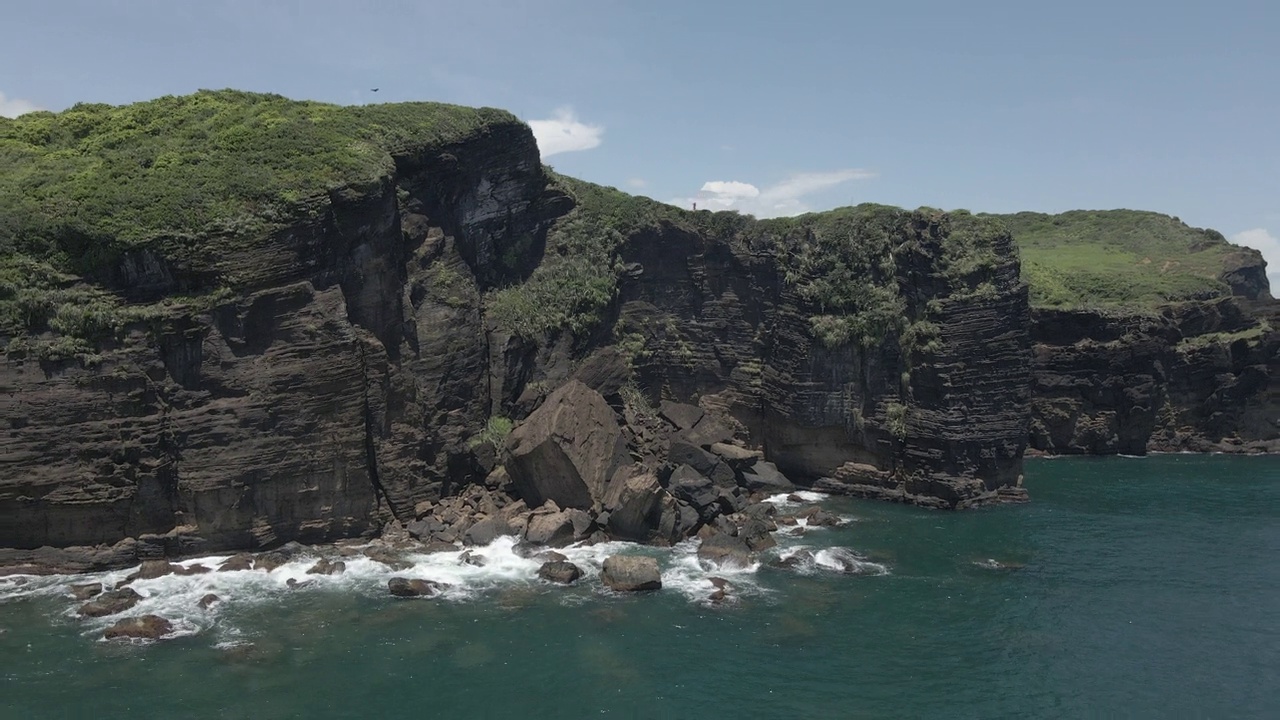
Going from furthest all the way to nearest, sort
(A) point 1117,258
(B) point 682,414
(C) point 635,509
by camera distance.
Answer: (A) point 1117,258 → (B) point 682,414 → (C) point 635,509

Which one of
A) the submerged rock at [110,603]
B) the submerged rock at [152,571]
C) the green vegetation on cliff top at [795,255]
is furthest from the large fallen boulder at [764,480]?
the submerged rock at [110,603]

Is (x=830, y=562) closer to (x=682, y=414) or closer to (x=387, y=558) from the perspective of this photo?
(x=682, y=414)

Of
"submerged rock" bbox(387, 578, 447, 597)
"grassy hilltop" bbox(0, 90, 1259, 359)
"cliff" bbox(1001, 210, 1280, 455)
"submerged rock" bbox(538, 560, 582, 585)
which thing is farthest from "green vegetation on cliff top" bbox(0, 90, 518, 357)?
"cliff" bbox(1001, 210, 1280, 455)

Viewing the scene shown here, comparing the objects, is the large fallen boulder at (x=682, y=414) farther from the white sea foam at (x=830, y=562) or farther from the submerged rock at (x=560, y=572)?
the submerged rock at (x=560, y=572)

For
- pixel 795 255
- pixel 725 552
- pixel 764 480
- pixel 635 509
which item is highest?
pixel 795 255

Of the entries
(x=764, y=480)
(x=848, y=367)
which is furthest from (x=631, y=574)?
(x=848, y=367)

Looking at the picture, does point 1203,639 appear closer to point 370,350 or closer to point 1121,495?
point 1121,495

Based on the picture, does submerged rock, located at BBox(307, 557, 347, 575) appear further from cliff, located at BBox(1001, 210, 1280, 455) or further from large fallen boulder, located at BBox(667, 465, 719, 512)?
cliff, located at BBox(1001, 210, 1280, 455)

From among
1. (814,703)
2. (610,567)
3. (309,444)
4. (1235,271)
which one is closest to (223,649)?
(309,444)
